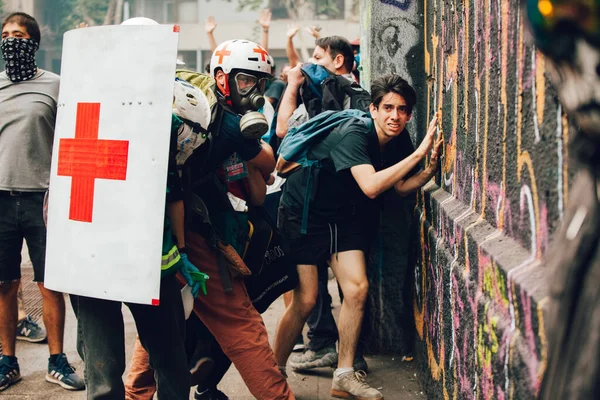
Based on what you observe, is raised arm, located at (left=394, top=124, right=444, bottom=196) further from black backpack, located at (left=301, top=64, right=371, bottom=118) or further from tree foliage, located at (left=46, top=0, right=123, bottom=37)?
tree foliage, located at (left=46, top=0, right=123, bottom=37)

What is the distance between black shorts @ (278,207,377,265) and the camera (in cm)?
458

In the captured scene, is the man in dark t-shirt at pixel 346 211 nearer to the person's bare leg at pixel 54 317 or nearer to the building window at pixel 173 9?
the person's bare leg at pixel 54 317

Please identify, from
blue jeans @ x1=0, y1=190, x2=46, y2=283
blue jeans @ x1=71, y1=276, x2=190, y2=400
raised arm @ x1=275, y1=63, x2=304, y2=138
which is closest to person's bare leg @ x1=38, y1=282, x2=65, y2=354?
blue jeans @ x1=0, y1=190, x2=46, y2=283

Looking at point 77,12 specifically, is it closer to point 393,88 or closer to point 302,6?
point 302,6

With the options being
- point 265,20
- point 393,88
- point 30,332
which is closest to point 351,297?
point 393,88

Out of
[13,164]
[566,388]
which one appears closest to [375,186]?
[13,164]

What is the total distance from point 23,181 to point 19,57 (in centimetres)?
74

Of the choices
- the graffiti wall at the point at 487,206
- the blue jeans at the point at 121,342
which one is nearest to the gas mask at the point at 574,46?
the graffiti wall at the point at 487,206

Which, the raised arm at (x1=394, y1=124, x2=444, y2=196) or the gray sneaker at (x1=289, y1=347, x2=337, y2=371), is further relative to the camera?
the gray sneaker at (x1=289, y1=347, x2=337, y2=371)

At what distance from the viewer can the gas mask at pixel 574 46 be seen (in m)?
1.29

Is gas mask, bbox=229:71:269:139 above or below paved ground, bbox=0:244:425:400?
above

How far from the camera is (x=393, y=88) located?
4.48 meters

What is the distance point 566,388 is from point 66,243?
238 centimetres

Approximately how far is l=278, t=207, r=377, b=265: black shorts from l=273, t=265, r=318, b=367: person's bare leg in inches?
3.0
